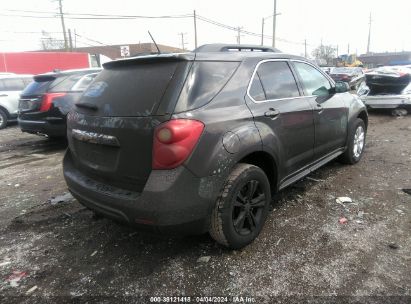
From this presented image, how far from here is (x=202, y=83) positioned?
283 centimetres

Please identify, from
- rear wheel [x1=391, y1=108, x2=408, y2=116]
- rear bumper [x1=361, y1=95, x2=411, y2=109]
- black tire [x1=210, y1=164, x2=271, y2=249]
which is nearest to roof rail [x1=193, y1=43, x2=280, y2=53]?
black tire [x1=210, y1=164, x2=271, y2=249]

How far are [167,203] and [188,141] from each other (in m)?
0.48

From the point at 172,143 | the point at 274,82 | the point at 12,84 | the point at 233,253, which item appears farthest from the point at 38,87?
the point at 233,253

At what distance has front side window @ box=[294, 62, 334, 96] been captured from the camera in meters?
4.13

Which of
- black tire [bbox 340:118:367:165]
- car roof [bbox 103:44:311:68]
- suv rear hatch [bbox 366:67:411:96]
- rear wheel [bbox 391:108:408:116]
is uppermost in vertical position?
car roof [bbox 103:44:311:68]

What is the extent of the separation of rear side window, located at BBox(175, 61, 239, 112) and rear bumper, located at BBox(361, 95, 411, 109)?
8715mm

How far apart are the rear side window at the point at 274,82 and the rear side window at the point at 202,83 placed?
361 millimetres

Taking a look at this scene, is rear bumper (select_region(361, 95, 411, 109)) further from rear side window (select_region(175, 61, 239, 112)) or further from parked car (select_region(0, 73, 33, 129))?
parked car (select_region(0, 73, 33, 129))

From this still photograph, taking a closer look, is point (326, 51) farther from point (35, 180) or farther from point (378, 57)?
point (35, 180)

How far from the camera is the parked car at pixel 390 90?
9.95 metres

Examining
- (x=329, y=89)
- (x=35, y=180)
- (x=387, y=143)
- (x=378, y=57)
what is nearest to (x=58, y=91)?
(x=35, y=180)

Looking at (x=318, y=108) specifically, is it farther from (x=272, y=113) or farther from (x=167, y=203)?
(x=167, y=203)

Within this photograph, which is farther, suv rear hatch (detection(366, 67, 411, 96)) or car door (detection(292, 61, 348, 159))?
suv rear hatch (detection(366, 67, 411, 96))

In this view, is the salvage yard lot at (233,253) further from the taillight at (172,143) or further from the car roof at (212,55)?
the car roof at (212,55)
